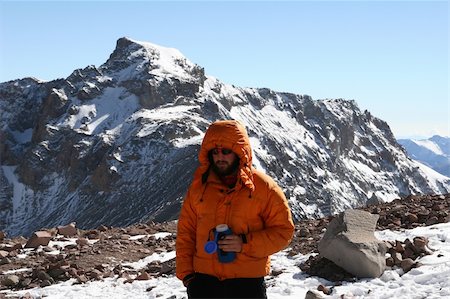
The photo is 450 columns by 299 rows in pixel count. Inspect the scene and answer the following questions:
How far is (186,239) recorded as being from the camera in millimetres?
5781

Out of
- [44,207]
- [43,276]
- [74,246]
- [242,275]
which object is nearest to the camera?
[242,275]

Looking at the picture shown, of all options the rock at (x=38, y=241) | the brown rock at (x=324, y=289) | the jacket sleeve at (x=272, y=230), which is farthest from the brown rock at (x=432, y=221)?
the rock at (x=38, y=241)

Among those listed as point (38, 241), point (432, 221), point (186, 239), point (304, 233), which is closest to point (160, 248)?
point (38, 241)

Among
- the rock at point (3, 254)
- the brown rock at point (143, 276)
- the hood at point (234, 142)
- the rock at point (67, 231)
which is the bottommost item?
the rock at point (3, 254)

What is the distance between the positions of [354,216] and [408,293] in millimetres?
2603

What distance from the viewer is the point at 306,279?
33.7 ft

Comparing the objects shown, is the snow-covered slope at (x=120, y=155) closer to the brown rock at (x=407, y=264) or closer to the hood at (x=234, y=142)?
the brown rock at (x=407, y=264)

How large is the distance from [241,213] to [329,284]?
512cm

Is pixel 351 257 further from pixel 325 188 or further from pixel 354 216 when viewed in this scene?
pixel 325 188

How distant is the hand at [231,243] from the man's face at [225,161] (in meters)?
0.73

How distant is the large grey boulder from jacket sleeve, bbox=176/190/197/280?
5.05 metres

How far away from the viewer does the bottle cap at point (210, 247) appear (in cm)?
532

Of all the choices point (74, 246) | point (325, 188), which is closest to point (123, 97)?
point (325, 188)

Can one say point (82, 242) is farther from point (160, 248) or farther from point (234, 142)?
point (234, 142)
